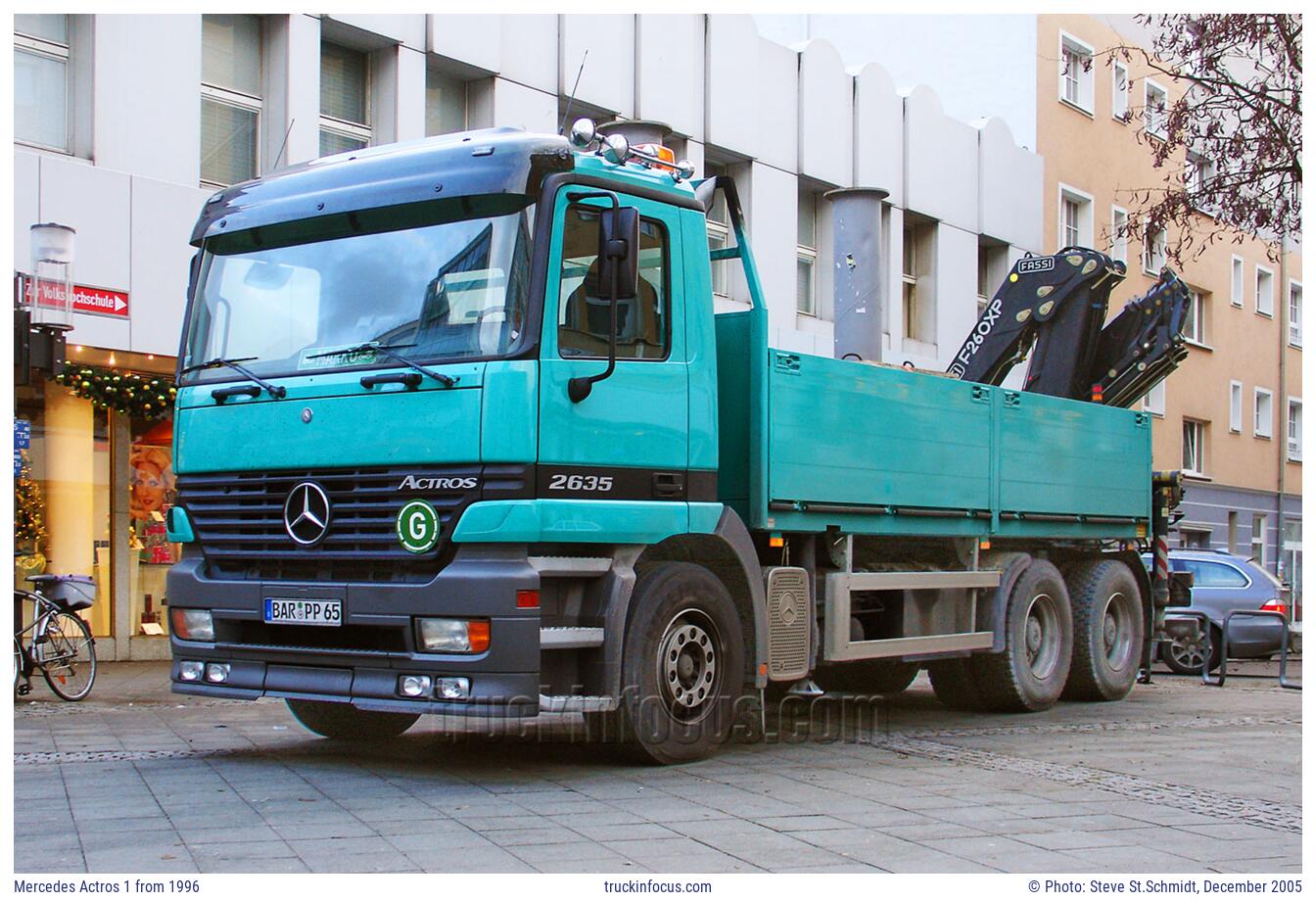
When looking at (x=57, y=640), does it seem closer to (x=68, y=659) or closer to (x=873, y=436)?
(x=68, y=659)

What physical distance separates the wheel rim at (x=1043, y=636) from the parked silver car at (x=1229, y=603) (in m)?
5.90

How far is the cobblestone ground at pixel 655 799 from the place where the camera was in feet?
19.2

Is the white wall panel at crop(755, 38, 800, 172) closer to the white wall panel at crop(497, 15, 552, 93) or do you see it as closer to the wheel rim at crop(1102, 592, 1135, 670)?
the white wall panel at crop(497, 15, 552, 93)

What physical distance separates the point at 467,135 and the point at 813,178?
14.8 metres

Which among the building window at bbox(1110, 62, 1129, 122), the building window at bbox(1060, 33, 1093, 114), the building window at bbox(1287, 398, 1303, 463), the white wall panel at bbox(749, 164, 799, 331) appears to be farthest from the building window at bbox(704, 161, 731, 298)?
the building window at bbox(1287, 398, 1303, 463)

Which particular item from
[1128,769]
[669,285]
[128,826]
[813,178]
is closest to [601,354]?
[669,285]

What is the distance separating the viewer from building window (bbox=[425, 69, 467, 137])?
17406 millimetres

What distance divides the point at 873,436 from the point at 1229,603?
10.0 m

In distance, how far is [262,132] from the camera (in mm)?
15492

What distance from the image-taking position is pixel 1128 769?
852 centimetres

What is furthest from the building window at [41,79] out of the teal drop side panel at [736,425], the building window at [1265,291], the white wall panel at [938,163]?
the building window at [1265,291]

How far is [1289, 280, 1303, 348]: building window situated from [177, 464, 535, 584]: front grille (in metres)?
36.2

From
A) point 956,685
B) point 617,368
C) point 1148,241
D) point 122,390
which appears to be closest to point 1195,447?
point 1148,241
